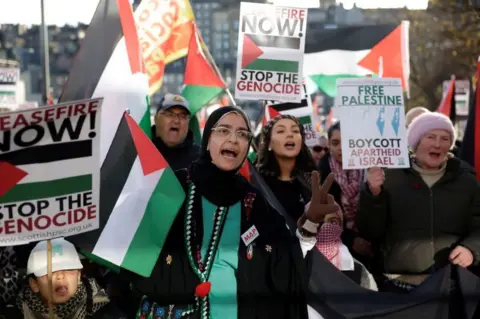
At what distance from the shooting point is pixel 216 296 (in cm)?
395

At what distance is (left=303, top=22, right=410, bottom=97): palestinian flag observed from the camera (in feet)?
33.3

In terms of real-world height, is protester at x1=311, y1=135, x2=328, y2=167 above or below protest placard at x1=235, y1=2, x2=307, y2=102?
below

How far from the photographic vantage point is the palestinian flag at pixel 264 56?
736 centimetres

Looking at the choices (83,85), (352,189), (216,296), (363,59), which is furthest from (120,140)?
(363,59)

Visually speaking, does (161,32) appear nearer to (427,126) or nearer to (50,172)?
(427,126)

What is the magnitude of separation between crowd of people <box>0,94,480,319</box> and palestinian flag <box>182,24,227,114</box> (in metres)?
1.34

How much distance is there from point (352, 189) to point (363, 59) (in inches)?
152

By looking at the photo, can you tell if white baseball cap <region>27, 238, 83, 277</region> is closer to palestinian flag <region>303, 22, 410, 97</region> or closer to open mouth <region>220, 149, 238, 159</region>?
open mouth <region>220, 149, 238, 159</region>

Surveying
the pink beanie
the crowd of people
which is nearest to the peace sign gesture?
the crowd of people

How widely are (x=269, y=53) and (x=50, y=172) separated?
3.56 m

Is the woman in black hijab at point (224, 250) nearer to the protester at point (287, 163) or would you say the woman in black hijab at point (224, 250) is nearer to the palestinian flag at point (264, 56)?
the protester at point (287, 163)

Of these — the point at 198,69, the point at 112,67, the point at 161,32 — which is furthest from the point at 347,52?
the point at 112,67

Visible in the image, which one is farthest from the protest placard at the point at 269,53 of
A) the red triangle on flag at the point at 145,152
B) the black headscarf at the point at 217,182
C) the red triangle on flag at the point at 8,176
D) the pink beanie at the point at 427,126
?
the red triangle on flag at the point at 8,176

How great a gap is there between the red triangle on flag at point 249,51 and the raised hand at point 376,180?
2347mm
